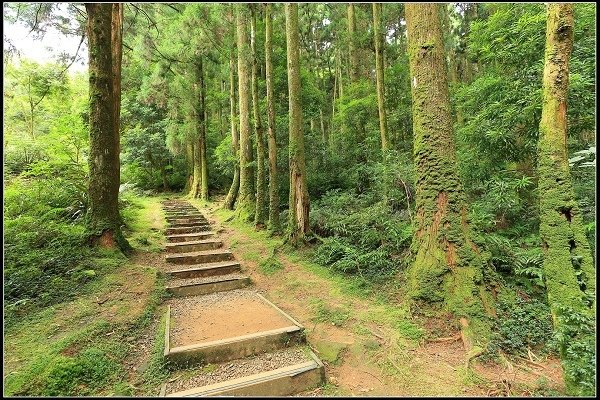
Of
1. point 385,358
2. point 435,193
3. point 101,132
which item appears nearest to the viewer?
point 385,358

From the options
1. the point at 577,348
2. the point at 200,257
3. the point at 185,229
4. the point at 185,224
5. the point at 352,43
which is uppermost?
the point at 352,43

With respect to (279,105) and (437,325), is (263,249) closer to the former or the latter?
(437,325)

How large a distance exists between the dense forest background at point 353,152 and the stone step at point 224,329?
1723 mm

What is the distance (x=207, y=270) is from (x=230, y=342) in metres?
2.96

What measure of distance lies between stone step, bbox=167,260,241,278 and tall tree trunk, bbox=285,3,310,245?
1.60 meters

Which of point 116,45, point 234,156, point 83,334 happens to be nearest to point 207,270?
point 83,334

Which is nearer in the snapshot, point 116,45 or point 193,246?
point 116,45

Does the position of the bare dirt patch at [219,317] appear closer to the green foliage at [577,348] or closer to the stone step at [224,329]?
the stone step at [224,329]

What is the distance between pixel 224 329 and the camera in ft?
13.0

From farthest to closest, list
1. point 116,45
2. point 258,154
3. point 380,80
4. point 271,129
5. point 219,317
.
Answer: point 380,80 → point 258,154 → point 271,129 → point 116,45 → point 219,317

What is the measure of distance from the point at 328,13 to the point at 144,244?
1741 centimetres

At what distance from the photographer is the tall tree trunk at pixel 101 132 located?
5.86 meters

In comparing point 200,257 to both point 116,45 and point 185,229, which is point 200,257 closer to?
point 185,229

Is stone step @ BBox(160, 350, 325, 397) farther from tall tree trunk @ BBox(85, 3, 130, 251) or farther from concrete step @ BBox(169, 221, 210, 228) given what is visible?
concrete step @ BBox(169, 221, 210, 228)
